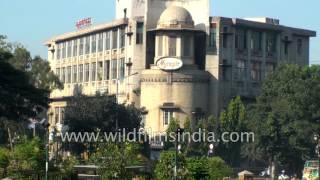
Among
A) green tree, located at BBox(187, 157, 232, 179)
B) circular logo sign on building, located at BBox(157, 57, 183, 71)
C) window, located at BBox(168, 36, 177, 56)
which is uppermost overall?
window, located at BBox(168, 36, 177, 56)

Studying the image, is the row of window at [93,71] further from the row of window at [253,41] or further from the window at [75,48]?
the row of window at [253,41]

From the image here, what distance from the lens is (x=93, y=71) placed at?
351 feet

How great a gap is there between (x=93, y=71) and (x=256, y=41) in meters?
19.8

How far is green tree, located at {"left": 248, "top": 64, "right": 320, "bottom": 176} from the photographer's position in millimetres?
72438

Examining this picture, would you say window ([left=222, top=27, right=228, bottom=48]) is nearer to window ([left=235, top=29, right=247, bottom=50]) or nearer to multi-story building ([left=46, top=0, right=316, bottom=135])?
multi-story building ([left=46, top=0, right=316, bottom=135])

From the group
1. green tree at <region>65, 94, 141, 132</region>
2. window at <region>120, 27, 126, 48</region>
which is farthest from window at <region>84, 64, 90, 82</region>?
green tree at <region>65, 94, 141, 132</region>

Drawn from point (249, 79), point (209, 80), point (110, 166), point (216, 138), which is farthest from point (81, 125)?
point (110, 166)

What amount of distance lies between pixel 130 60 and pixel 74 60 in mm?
19078

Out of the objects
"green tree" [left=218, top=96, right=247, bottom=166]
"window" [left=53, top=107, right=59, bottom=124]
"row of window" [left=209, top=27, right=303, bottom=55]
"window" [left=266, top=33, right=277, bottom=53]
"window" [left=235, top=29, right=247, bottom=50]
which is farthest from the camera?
"window" [left=53, top=107, right=59, bottom=124]

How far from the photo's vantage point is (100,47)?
10531cm

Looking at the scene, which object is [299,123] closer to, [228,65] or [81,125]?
[81,125]

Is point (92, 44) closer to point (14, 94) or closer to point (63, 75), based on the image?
point (63, 75)

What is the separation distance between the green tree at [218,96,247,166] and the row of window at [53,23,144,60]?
15468 mm

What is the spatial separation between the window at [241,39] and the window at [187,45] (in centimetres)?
830
